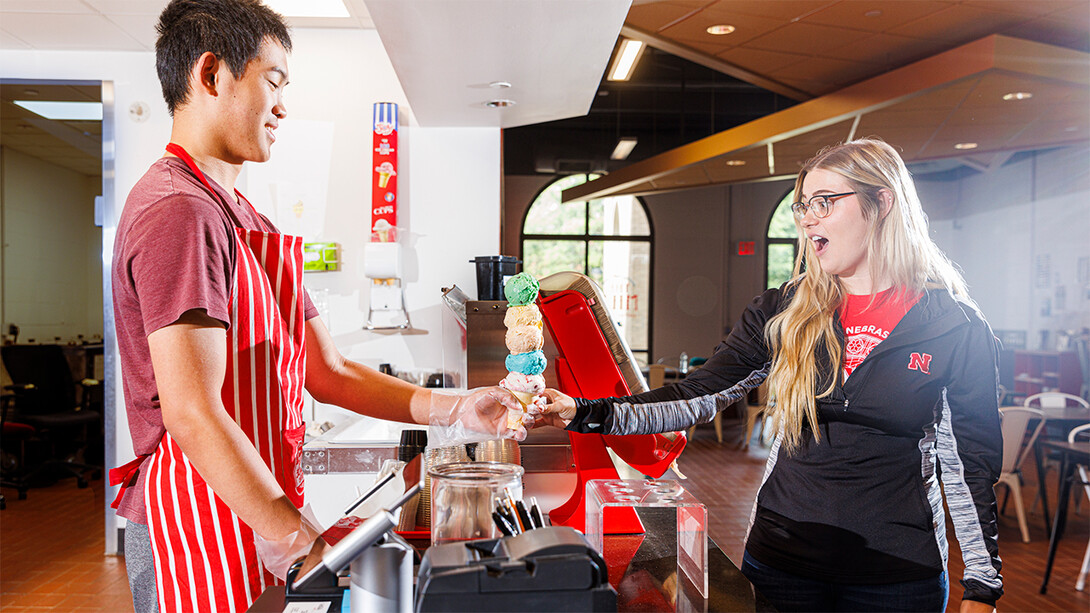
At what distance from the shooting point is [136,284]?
43.7 inches

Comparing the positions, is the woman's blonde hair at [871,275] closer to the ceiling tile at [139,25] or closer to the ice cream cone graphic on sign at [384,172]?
the ice cream cone graphic on sign at [384,172]

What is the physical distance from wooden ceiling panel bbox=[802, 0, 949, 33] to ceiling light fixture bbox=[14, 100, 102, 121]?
4.71 meters

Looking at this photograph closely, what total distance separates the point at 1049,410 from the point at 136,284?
19.8 feet

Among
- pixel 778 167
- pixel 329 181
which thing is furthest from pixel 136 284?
pixel 778 167

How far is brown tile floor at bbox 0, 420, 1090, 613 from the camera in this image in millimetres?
3744

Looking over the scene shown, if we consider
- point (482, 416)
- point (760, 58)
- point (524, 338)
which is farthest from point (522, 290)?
point (760, 58)

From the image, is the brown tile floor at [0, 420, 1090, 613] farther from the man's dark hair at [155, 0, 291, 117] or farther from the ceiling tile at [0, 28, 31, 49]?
the man's dark hair at [155, 0, 291, 117]

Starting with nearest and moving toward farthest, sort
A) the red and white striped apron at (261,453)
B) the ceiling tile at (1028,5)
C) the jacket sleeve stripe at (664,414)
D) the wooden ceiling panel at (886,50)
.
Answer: the red and white striped apron at (261,453)
the jacket sleeve stripe at (664,414)
the ceiling tile at (1028,5)
the wooden ceiling panel at (886,50)

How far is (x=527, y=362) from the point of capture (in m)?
1.49

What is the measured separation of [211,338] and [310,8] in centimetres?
320

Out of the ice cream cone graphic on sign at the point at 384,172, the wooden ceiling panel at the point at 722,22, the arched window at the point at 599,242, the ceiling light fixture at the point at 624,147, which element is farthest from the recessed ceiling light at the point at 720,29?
the arched window at the point at 599,242

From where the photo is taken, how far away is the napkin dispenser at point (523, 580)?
0.83m

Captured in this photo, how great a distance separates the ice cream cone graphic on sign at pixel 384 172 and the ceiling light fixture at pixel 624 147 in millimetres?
8663

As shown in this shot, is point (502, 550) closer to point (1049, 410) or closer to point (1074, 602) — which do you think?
point (1074, 602)
